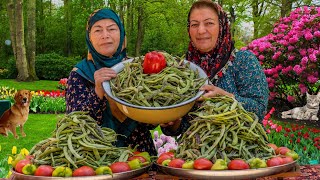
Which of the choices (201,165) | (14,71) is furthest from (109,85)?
(14,71)

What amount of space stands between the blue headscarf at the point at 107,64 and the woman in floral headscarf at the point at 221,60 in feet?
0.87

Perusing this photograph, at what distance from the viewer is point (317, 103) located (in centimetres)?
1099

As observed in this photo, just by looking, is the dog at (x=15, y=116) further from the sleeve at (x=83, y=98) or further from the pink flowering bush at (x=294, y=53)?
the sleeve at (x=83, y=98)

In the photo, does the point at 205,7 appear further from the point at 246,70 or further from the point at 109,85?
the point at 109,85

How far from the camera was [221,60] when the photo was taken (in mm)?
3047

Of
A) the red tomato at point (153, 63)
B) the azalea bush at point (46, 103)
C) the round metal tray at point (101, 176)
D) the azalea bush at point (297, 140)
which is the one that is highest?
the red tomato at point (153, 63)

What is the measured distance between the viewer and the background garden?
353 inches

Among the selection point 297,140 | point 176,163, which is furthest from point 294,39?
point 176,163

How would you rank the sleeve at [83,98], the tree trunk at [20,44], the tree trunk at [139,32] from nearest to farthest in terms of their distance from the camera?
1. the sleeve at [83,98]
2. the tree trunk at [20,44]
3. the tree trunk at [139,32]

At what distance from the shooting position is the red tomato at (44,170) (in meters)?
2.04

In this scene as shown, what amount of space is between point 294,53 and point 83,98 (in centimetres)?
910

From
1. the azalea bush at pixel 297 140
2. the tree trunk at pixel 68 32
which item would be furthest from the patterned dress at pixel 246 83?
the tree trunk at pixel 68 32

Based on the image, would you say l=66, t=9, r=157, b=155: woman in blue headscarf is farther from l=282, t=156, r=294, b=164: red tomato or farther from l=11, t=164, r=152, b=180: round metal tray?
l=282, t=156, r=294, b=164: red tomato

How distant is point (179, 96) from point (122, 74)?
389 millimetres
